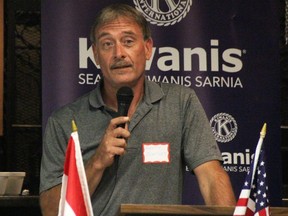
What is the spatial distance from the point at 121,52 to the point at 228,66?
3.52 ft

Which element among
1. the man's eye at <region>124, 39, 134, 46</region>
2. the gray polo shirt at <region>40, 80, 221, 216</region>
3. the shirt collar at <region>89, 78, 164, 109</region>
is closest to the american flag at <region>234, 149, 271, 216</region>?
the gray polo shirt at <region>40, 80, 221, 216</region>

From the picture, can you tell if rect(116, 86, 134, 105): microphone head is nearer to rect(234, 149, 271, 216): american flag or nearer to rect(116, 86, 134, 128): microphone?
rect(116, 86, 134, 128): microphone

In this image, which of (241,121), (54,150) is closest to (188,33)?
(241,121)

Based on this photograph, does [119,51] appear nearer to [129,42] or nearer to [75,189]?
[129,42]

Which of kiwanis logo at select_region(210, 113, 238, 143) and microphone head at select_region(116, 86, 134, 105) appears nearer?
microphone head at select_region(116, 86, 134, 105)

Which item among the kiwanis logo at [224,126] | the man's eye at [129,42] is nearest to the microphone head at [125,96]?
the man's eye at [129,42]

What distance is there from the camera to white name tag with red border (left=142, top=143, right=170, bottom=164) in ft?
12.9

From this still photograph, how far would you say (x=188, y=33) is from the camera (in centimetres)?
491

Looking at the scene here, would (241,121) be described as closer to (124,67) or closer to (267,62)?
(267,62)

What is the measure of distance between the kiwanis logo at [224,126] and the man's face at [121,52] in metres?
0.93

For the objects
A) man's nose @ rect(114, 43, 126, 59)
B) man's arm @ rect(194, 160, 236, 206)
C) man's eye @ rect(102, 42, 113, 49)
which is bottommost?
man's arm @ rect(194, 160, 236, 206)

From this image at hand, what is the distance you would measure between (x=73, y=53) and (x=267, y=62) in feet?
3.51

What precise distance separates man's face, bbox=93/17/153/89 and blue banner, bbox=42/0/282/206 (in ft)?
2.47

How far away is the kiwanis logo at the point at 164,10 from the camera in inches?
193
